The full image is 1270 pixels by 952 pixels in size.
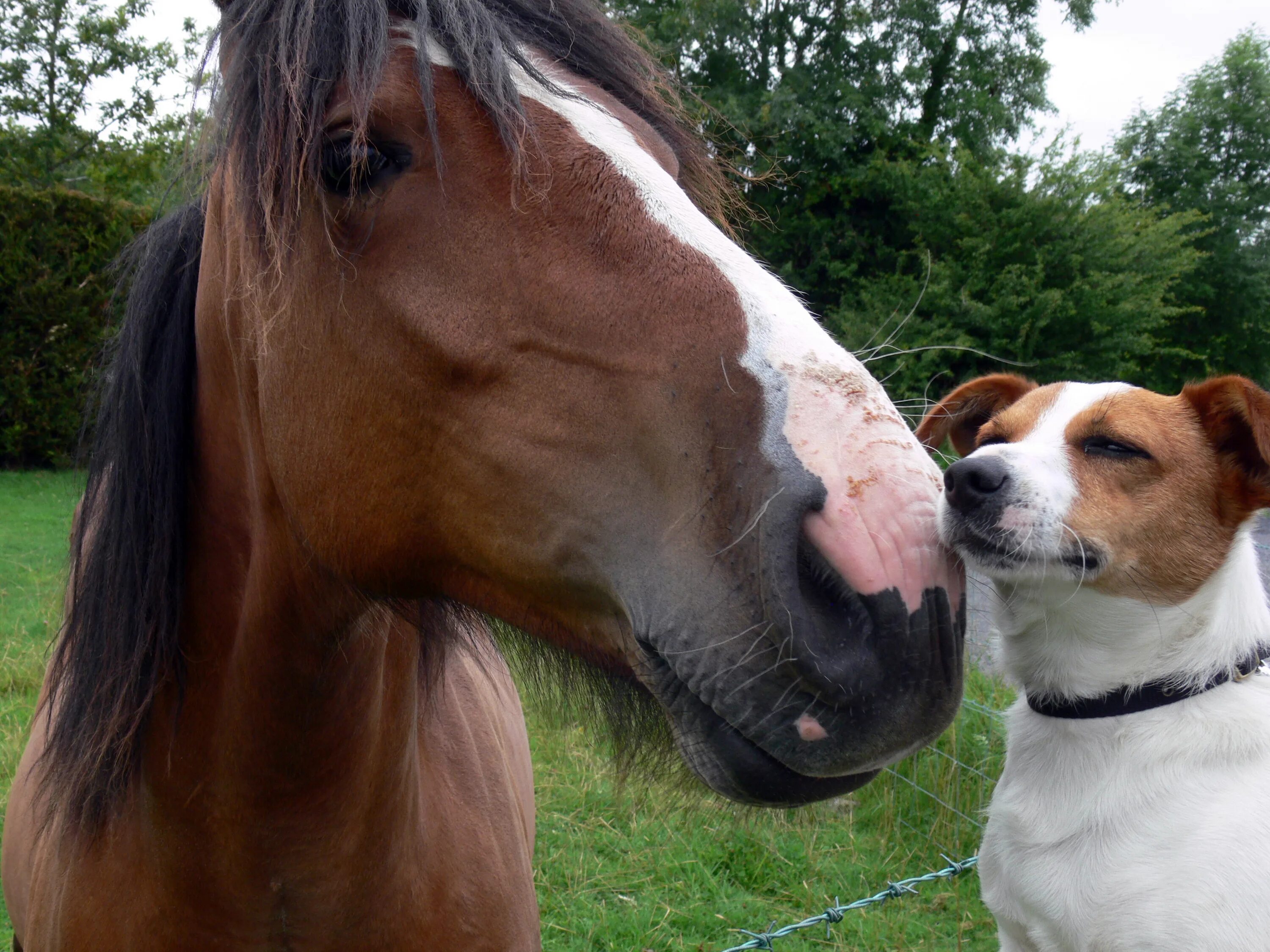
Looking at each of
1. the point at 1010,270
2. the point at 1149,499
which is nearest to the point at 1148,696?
the point at 1149,499

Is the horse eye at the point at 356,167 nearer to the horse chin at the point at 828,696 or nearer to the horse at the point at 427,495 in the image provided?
the horse at the point at 427,495

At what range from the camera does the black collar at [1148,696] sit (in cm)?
211

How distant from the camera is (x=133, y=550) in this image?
1.43 metres

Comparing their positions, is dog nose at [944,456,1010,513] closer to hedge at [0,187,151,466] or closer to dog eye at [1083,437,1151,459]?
dog eye at [1083,437,1151,459]

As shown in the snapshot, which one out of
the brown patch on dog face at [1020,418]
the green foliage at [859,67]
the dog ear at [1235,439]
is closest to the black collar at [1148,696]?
the dog ear at [1235,439]

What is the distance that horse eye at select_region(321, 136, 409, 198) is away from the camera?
1138 mm

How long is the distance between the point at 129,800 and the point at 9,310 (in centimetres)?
1240

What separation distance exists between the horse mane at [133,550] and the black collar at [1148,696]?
2.06m

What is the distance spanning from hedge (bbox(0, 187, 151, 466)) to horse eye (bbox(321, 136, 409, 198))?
1190cm

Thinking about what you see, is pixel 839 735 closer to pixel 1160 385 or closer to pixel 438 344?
pixel 438 344

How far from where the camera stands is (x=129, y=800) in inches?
60.3

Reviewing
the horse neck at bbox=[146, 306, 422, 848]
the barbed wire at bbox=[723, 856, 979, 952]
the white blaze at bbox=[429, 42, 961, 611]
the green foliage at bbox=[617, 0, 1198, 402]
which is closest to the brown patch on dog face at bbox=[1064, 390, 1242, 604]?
the white blaze at bbox=[429, 42, 961, 611]

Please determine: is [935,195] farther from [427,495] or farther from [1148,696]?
[427,495]

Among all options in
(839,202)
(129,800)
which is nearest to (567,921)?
(129,800)
